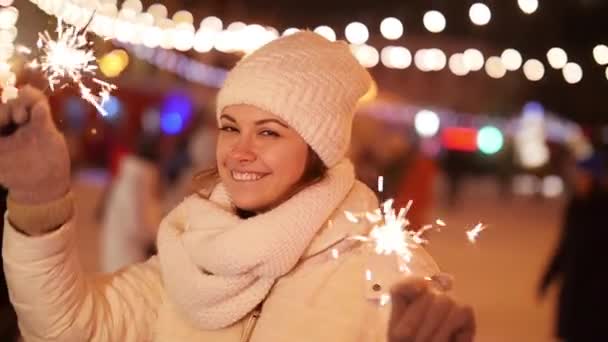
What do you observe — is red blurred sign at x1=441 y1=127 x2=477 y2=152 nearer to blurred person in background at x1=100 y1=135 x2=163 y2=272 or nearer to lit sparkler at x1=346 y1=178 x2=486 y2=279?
blurred person in background at x1=100 y1=135 x2=163 y2=272

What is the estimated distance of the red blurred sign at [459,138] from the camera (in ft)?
82.0

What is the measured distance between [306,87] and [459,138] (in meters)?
22.9

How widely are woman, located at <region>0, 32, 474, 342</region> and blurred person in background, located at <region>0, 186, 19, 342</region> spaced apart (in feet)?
1.43

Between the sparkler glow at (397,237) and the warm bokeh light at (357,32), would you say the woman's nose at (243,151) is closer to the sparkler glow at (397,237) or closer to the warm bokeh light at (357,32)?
the sparkler glow at (397,237)

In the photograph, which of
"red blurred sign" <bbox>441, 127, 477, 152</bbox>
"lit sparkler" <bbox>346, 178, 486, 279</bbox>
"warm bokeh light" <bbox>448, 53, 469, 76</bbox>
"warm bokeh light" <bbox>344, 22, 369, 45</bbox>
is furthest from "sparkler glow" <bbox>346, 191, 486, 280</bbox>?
"red blurred sign" <bbox>441, 127, 477, 152</bbox>

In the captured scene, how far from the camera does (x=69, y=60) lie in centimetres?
288

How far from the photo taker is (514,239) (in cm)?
1614

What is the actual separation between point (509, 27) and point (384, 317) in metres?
4.13

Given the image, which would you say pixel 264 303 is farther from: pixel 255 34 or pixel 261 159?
pixel 255 34

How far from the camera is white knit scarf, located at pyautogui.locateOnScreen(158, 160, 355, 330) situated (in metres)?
2.85

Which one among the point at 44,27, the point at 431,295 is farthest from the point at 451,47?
the point at 431,295

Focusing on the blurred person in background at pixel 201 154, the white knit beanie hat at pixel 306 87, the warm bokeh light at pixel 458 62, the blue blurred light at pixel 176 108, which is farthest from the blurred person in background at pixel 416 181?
the blue blurred light at pixel 176 108

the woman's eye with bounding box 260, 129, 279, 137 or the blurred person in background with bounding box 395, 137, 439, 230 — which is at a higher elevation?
the woman's eye with bounding box 260, 129, 279, 137

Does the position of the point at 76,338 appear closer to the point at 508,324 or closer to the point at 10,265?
the point at 10,265
